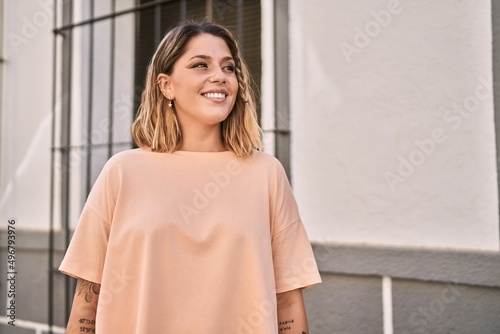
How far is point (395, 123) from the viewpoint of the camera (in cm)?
305

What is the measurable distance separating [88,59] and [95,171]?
957 mm

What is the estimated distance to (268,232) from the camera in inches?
67.4

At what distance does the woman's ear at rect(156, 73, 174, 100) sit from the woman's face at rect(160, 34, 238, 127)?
10mm

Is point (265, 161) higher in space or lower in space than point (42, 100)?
lower

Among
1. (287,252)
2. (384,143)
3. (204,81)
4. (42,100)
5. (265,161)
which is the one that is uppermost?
(42,100)

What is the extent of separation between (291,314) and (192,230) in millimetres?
438

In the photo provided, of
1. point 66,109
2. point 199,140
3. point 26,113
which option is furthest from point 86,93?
point 199,140

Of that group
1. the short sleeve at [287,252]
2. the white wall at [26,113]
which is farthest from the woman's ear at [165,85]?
the white wall at [26,113]

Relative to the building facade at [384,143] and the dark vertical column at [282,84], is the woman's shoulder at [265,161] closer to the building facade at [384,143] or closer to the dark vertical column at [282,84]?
the building facade at [384,143]

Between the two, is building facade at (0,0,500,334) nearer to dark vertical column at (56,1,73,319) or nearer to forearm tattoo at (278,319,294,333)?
dark vertical column at (56,1,73,319)

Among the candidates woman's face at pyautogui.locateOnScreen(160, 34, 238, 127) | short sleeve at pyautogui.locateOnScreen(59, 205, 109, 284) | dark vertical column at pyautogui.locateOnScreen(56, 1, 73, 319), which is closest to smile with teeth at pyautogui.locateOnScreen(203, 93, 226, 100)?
woman's face at pyautogui.locateOnScreen(160, 34, 238, 127)

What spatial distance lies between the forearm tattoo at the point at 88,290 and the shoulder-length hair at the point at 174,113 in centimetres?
47

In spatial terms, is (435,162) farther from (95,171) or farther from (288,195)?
(95,171)

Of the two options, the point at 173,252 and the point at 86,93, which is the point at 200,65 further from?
the point at 86,93
